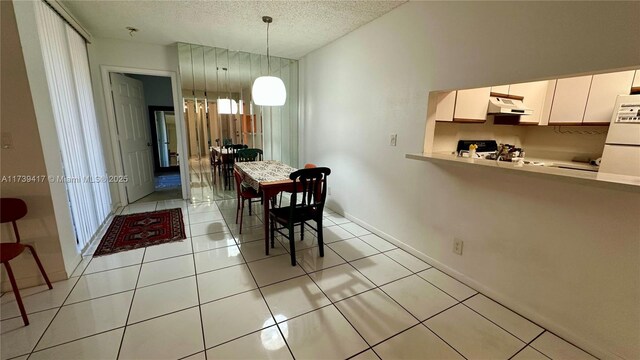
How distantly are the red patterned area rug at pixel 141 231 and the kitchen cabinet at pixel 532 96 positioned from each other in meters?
4.33

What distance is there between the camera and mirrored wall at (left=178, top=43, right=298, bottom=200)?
3973 millimetres

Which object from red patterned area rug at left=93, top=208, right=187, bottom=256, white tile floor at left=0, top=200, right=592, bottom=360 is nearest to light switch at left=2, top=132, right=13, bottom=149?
white tile floor at left=0, top=200, right=592, bottom=360

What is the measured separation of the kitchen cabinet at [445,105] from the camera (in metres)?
2.30

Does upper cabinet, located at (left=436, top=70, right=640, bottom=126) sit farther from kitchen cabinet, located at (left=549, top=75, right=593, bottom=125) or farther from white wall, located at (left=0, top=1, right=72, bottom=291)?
white wall, located at (left=0, top=1, right=72, bottom=291)

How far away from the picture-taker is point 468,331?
1668 mm

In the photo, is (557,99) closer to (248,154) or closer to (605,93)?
(605,93)

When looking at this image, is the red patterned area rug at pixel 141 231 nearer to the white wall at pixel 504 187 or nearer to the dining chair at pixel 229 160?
the dining chair at pixel 229 160

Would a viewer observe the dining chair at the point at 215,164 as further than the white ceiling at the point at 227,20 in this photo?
Yes

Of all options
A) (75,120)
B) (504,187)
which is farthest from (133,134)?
(504,187)

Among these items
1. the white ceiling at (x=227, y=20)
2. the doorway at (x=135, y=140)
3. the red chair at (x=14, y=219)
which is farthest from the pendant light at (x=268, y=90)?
the red chair at (x=14, y=219)

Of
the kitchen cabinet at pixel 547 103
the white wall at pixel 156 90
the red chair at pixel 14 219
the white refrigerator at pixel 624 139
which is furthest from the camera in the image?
the white wall at pixel 156 90

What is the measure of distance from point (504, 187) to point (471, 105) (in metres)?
1.05

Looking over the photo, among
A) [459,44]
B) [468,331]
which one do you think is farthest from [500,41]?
[468,331]

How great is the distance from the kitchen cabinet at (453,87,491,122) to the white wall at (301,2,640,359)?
408 mm
